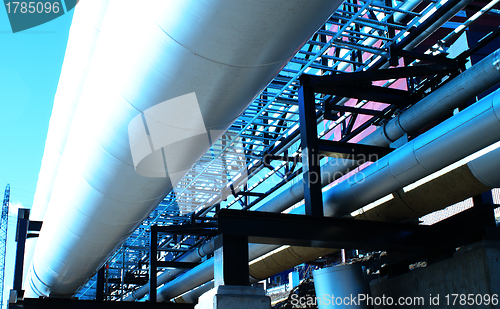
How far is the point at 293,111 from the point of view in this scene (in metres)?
8.81

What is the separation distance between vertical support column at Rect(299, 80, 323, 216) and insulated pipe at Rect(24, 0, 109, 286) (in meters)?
2.78

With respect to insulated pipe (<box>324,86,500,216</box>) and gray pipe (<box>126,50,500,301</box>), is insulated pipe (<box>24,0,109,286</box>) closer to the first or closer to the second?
insulated pipe (<box>324,86,500,216</box>)

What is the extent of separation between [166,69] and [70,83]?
4.29 m

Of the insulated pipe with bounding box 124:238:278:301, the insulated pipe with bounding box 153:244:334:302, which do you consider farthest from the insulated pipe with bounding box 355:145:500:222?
the insulated pipe with bounding box 124:238:278:301

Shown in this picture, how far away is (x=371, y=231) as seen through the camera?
19.3ft

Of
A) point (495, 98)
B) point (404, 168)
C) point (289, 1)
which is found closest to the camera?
point (289, 1)

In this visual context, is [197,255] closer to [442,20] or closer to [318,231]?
[318,231]

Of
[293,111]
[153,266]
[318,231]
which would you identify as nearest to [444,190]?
[318,231]

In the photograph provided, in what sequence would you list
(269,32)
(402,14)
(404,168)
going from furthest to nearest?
1. (402,14)
2. (404,168)
3. (269,32)

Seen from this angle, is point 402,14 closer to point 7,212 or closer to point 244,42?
point 244,42

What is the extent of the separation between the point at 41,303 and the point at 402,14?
823 cm

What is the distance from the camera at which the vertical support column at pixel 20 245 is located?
8047mm

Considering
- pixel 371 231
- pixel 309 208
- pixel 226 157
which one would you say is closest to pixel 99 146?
pixel 309 208

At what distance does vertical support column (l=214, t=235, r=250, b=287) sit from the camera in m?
5.12
